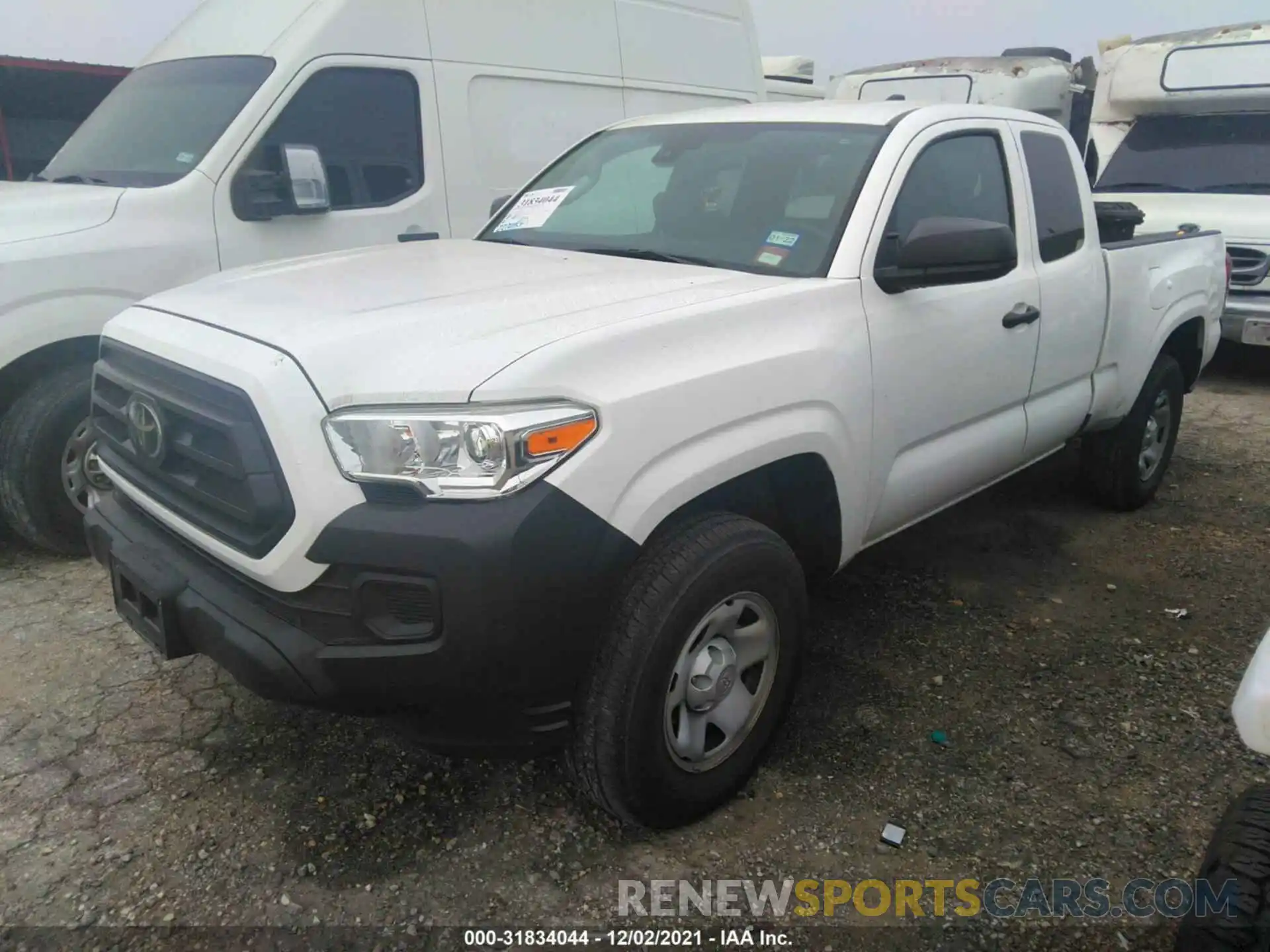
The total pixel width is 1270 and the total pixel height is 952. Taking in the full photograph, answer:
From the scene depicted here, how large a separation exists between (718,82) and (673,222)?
3.77 m

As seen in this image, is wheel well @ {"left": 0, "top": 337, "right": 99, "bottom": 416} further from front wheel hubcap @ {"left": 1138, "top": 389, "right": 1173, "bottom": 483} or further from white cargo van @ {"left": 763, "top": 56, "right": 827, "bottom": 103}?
white cargo van @ {"left": 763, "top": 56, "right": 827, "bottom": 103}

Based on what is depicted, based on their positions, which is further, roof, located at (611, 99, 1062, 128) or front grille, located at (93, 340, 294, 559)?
roof, located at (611, 99, 1062, 128)

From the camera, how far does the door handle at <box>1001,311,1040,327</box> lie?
3254mm

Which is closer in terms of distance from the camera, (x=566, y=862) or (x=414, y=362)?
(x=414, y=362)

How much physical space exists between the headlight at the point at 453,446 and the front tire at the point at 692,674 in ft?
1.33

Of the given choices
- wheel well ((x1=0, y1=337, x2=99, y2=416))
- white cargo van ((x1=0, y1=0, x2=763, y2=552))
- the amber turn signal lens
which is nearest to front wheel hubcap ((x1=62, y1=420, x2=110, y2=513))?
white cargo van ((x1=0, y1=0, x2=763, y2=552))

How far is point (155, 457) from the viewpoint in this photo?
92.3 inches

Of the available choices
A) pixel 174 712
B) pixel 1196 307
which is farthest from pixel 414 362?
pixel 1196 307

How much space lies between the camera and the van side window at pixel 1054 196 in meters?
3.61

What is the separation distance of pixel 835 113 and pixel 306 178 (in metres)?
2.30

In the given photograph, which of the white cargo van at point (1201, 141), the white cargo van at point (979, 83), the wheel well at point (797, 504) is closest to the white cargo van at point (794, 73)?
the white cargo van at point (979, 83)

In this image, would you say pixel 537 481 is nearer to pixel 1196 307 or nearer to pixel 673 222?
pixel 673 222

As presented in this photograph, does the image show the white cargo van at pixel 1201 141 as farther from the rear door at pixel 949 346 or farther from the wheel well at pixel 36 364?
the wheel well at pixel 36 364

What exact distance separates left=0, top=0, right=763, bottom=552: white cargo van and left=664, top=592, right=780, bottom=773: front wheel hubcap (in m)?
2.81
